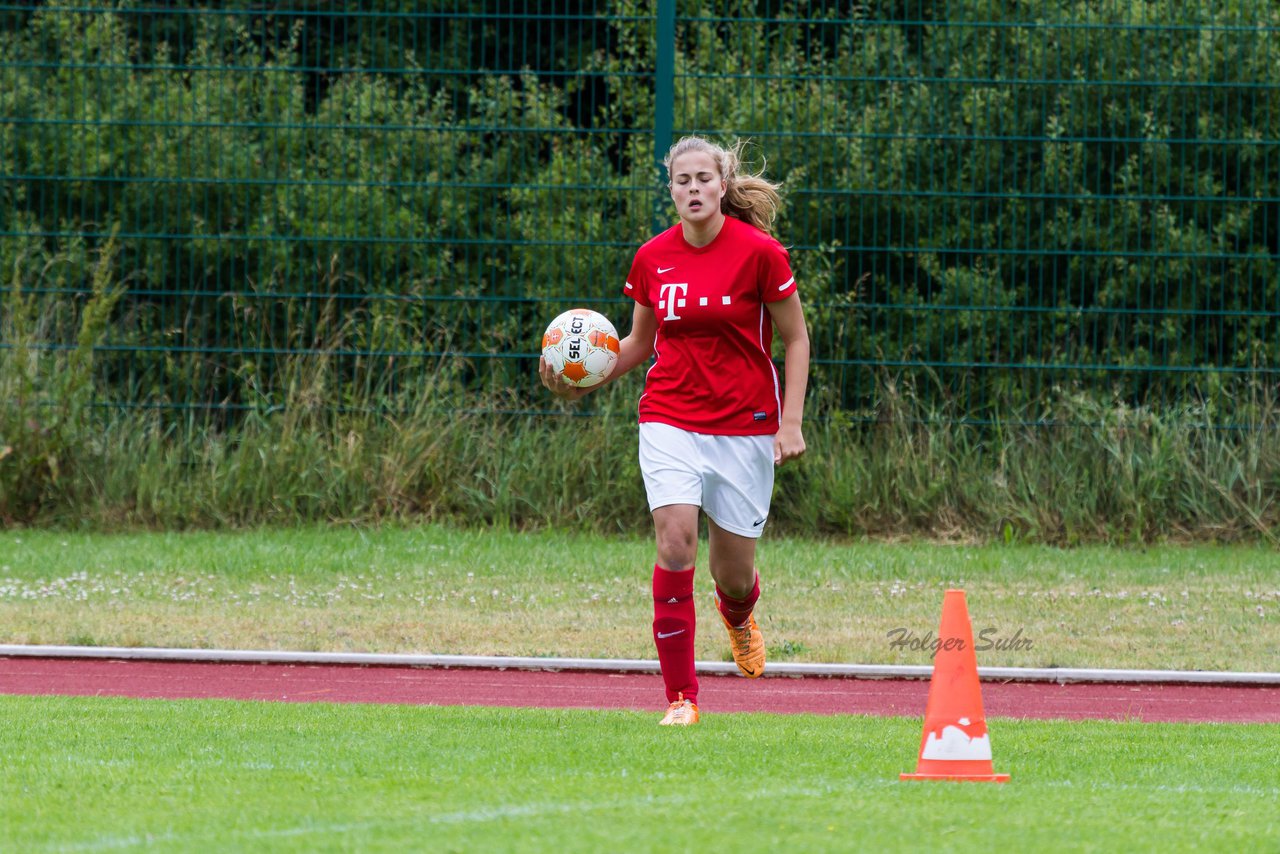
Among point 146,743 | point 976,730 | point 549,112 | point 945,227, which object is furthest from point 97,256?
point 976,730

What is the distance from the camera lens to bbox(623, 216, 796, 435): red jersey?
22.1ft

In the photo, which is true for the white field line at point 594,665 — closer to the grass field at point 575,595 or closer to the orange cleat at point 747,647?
the grass field at point 575,595

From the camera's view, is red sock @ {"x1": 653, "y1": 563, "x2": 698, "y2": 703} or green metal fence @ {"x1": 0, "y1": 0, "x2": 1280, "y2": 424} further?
green metal fence @ {"x1": 0, "y1": 0, "x2": 1280, "y2": 424}

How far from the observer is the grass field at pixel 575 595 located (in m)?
9.38

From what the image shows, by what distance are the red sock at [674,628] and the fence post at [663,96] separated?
20.2 ft

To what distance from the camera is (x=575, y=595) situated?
10562mm

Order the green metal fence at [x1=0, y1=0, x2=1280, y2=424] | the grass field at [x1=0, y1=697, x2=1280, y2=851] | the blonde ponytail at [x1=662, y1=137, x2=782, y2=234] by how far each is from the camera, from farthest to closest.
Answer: the green metal fence at [x1=0, y1=0, x2=1280, y2=424], the blonde ponytail at [x1=662, y1=137, x2=782, y2=234], the grass field at [x1=0, y1=697, x2=1280, y2=851]

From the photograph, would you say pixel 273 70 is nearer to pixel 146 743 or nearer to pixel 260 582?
pixel 260 582

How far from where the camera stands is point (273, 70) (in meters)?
13.6

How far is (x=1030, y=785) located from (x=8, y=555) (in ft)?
27.5

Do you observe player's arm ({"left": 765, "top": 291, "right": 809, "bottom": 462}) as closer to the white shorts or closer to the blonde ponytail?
the white shorts

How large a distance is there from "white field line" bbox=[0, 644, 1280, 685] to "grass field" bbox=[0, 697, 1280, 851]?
156 cm

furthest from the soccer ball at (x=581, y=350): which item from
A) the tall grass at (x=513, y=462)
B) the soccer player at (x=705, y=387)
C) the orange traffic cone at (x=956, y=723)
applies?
the tall grass at (x=513, y=462)

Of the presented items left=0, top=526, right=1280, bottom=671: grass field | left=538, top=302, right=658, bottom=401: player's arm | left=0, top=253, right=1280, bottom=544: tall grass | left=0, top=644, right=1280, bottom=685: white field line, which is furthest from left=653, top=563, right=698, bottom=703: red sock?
left=0, top=253, right=1280, bottom=544: tall grass
